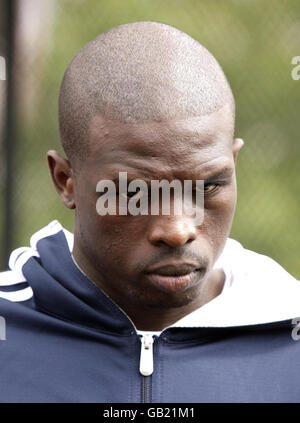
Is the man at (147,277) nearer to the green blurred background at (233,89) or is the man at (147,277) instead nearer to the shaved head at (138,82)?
the shaved head at (138,82)

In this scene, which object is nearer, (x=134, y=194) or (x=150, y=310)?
(x=134, y=194)

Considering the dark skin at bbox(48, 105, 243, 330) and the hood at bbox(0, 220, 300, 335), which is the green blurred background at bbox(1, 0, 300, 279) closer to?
the hood at bbox(0, 220, 300, 335)

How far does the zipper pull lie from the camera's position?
1426mm

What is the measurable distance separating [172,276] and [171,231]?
10 centimetres

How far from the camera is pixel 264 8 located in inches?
91.5

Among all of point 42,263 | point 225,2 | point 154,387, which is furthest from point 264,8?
point 154,387

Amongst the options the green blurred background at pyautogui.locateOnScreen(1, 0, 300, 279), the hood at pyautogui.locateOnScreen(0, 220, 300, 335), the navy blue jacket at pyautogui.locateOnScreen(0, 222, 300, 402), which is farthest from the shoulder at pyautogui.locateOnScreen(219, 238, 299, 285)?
the green blurred background at pyautogui.locateOnScreen(1, 0, 300, 279)

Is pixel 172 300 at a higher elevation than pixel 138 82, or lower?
lower

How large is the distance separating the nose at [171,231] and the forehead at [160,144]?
10cm

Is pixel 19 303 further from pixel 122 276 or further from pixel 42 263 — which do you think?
pixel 122 276

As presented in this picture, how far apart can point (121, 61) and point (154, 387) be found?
0.65 metres

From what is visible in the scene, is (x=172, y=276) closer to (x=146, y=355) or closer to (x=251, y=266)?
(x=146, y=355)

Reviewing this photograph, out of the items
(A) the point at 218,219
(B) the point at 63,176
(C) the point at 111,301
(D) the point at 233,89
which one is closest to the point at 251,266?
(A) the point at 218,219

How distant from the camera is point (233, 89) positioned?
234 cm
